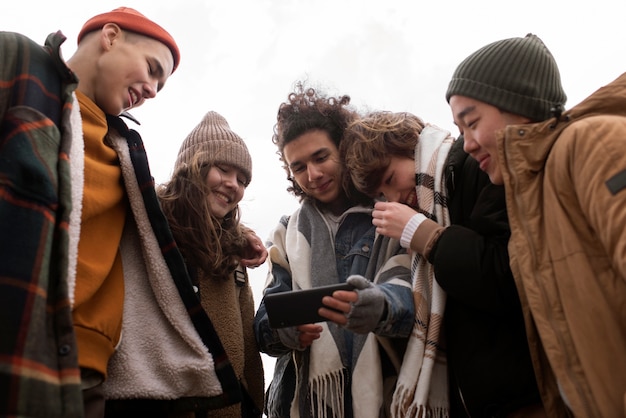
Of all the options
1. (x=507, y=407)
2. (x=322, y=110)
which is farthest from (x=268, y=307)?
(x=322, y=110)

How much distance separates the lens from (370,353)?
2115 mm

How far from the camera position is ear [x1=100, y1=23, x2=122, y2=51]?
6.56ft

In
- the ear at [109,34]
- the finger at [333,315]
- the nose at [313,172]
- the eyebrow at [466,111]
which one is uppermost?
the ear at [109,34]

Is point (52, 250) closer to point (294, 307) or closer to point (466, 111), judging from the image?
point (294, 307)

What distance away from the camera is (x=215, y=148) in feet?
8.39

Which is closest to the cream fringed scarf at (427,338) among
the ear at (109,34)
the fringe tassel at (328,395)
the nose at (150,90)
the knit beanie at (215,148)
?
the fringe tassel at (328,395)

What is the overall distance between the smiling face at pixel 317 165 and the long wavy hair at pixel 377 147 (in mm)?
205

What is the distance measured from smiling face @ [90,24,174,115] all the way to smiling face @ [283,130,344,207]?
29.9 inches

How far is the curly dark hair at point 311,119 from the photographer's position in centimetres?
267

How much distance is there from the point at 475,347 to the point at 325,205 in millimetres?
1114

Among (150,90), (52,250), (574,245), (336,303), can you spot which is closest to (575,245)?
(574,245)

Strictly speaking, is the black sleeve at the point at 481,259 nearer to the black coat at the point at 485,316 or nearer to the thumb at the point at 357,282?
the black coat at the point at 485,316

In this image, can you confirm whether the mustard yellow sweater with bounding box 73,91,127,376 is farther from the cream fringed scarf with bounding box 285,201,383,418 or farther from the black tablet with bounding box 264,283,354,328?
the cream fringed scarf with bounding box 285,201,383,418

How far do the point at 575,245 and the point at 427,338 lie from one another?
0.70 metres
